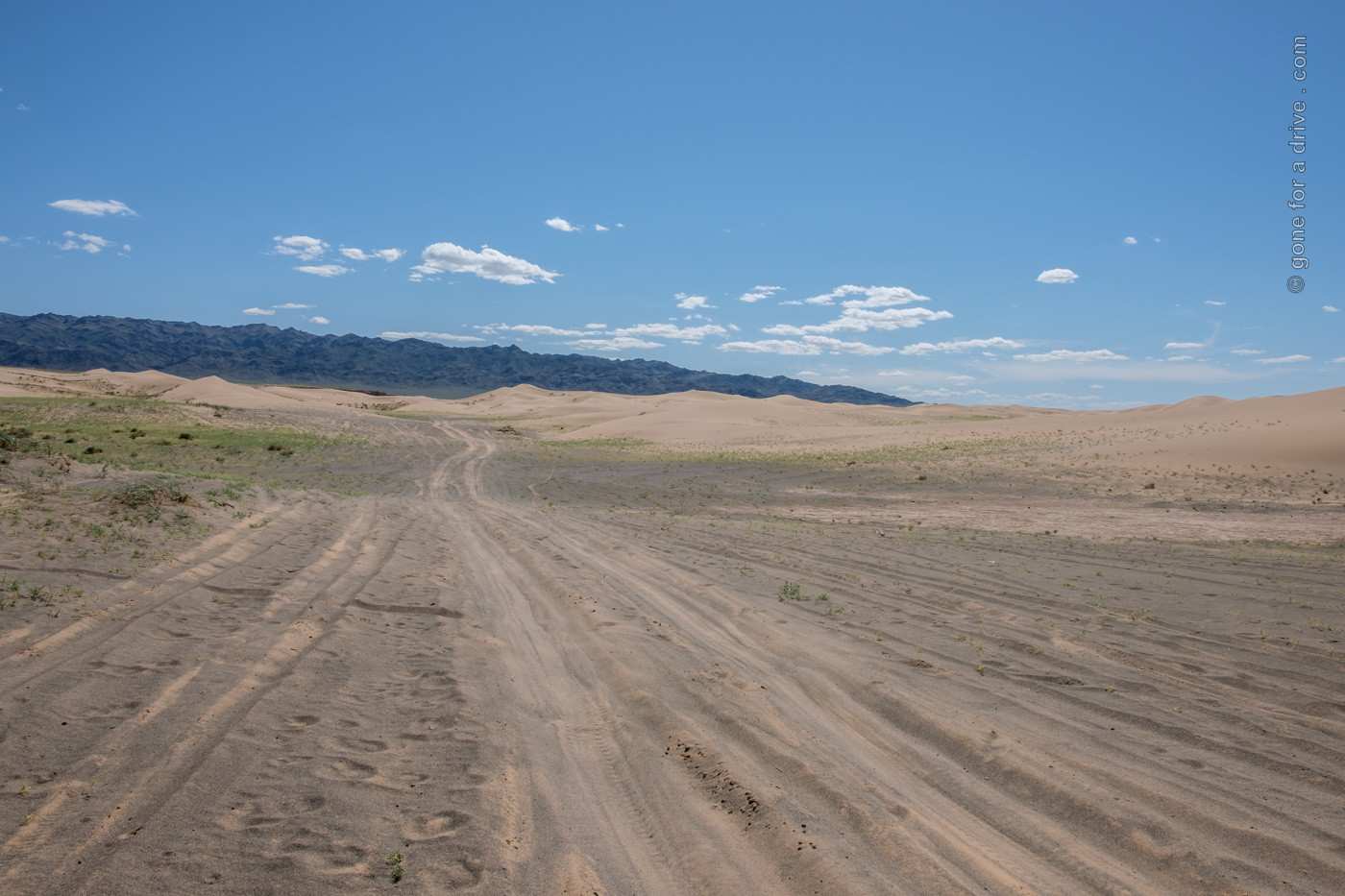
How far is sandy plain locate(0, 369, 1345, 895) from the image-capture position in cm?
375

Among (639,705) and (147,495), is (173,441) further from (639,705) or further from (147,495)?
(639,705)

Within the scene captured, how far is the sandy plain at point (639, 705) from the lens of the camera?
12.3ft

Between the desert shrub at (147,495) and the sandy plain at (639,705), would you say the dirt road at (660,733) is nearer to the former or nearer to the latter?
the sandy plain at (639,705)

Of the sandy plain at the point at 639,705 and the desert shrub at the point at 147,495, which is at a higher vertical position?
the desert shrub at the point at 147,495

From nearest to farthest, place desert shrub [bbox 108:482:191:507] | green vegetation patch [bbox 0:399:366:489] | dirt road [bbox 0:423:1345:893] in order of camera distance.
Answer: dirt road [bbox 0:423:1345:893]
desert shrub [bbox 108:482:191:507]
green vegetation patch [bbox 0:399:366:489]

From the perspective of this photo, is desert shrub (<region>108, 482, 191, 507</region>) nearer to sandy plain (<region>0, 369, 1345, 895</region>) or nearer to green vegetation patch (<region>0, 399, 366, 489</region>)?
sandy plain (<region>0, 369, 1345, 895</region>)

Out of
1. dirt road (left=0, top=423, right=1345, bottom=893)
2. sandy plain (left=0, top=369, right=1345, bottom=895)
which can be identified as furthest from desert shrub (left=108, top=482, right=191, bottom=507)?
dirt road (left=0, top=423, right=1345, bottom=893)

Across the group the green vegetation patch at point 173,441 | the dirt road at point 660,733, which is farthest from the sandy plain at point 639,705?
the green vegetation patch at point 173,441

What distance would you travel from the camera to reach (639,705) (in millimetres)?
5719

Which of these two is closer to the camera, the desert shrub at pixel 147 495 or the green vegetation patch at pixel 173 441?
the desert shrub at pixel 147 495

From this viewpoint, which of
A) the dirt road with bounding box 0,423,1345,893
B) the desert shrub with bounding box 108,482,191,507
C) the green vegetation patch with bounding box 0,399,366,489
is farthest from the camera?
the green vegetation patch with bounding box 0,399,366,489

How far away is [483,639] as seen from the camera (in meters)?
7.17

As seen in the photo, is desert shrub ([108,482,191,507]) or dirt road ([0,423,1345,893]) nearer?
dirt road ([0,423,1345,893])

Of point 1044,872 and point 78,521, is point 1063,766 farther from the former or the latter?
point 78,521
